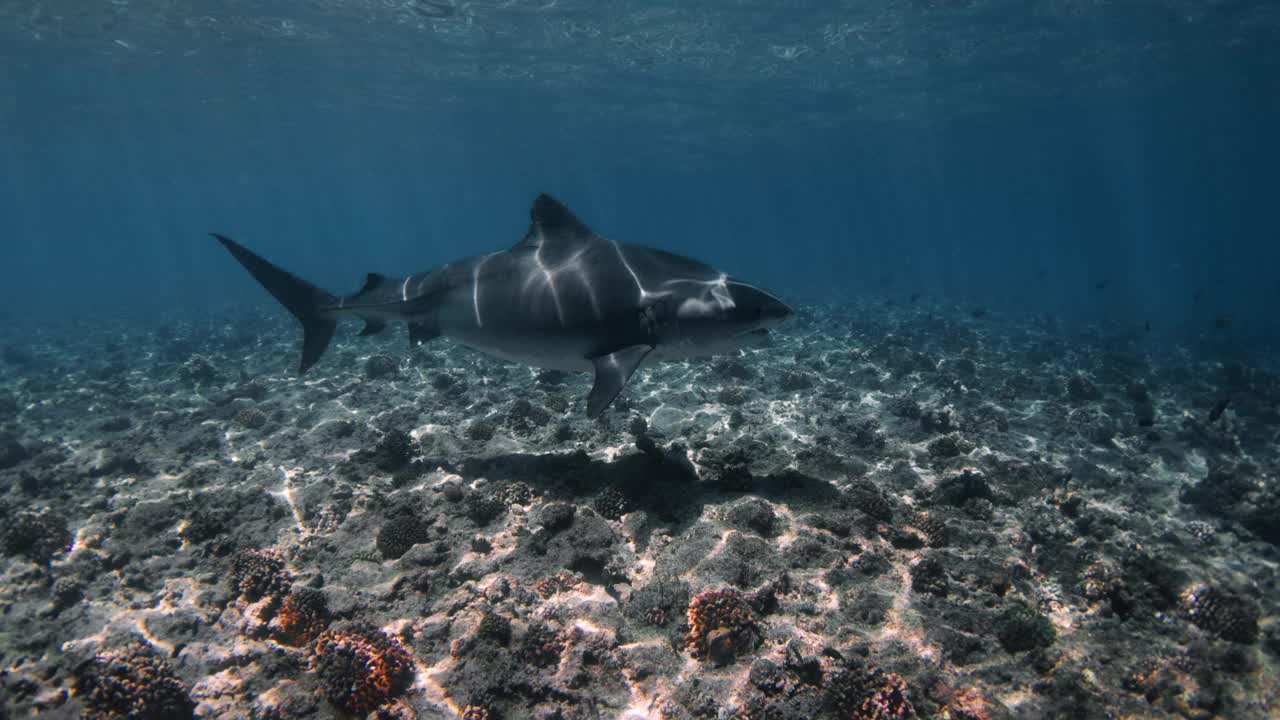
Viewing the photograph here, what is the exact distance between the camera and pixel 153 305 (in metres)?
40.9

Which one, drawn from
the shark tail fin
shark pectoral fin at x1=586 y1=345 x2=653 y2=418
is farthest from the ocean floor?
the shark tail fin

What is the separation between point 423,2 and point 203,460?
80.8 feet

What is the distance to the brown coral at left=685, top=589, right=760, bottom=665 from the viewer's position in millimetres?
4531

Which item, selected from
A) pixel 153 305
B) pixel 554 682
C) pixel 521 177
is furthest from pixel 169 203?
pixel 554 682

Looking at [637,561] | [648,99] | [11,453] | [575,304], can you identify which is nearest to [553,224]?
[575,304]

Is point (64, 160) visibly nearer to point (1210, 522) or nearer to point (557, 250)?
point (557, 250)

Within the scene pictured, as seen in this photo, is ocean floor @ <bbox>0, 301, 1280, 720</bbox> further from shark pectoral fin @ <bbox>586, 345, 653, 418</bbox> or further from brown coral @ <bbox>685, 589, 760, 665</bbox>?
shark pectoral fin @ <bbox>586, 345, 653, 418</bbox>

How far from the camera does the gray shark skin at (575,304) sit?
5.83m

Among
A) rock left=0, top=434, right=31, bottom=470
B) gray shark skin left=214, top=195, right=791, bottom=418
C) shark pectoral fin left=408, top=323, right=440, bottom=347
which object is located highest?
gray shark skin left=214, top=195, right=791, bottom=418

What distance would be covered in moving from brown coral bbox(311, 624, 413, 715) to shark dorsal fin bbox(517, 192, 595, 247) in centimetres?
463

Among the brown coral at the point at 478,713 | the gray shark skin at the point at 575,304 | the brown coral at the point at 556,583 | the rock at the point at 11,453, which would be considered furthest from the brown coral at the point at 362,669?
the rock at the point at 11,453

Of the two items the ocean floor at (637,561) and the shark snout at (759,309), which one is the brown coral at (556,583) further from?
the shark snout at (759,309)

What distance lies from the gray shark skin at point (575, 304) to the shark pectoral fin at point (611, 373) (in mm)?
13

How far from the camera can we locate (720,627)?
470 cm
